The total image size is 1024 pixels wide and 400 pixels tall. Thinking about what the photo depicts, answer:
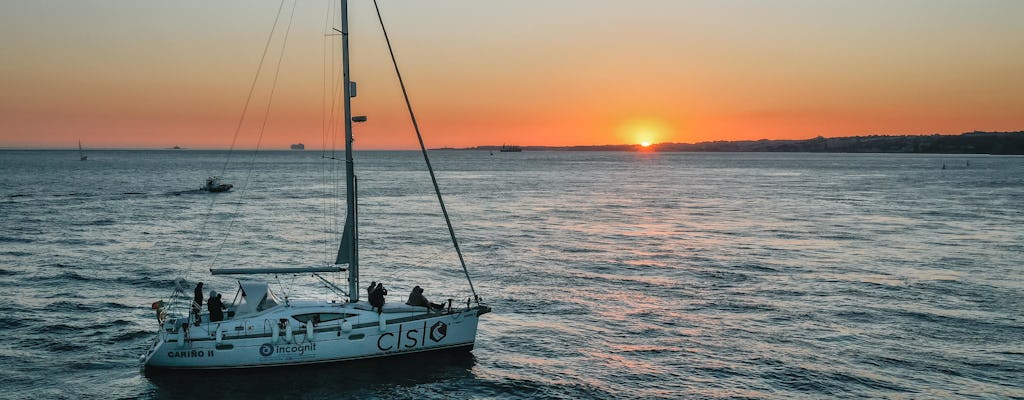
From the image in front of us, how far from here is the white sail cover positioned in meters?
24.7

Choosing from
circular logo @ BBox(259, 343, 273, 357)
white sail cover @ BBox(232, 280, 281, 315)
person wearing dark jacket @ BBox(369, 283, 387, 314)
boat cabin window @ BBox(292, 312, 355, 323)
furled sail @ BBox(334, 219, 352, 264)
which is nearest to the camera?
circular logo @ BBox(259, 343, 273, 357)

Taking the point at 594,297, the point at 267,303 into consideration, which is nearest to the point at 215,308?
the point at 267,303

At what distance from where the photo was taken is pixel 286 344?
79.8ft

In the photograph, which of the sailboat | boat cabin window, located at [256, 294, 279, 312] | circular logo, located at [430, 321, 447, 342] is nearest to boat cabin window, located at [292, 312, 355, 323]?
the sailboat

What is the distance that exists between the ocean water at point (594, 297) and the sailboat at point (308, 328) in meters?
0.68

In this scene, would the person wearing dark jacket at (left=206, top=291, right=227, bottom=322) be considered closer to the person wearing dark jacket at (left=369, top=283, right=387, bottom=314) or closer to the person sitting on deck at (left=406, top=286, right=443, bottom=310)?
the person wearing dark jacket at (left=369, top=283, right=387, bottom=314)

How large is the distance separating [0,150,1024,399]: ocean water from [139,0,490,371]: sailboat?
68 centimetres

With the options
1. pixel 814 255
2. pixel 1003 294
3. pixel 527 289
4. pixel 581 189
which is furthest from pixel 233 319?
pixel 581 189

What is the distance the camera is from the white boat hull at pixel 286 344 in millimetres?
23938

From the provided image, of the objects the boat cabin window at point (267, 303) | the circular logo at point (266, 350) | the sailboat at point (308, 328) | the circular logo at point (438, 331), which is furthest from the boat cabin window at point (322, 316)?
the circular logo at point (438, 331)

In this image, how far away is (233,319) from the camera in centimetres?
2434

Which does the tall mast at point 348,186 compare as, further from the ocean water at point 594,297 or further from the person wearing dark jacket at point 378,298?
the ocean water at point 594,297

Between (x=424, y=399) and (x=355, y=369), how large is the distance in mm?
3149

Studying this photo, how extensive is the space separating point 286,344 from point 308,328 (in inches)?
34.6
